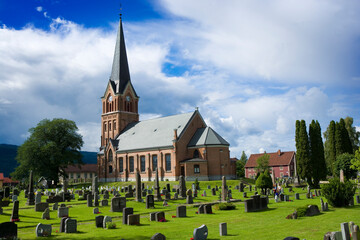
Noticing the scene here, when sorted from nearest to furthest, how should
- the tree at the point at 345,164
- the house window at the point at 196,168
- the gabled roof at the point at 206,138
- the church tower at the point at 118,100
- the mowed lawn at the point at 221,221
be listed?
the mowed lawn at the point at 221,221
the tree at the point at 345,164
the house window at the point at 196,168
the gabled roof at the point at 206,138
the church tower at the point at 118,100

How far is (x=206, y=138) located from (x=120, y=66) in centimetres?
2827

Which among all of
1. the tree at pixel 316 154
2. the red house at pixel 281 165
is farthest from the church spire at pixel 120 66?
the tree at pixel 316 154

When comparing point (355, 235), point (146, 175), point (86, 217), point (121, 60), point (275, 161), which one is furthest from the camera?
point (275, 161)

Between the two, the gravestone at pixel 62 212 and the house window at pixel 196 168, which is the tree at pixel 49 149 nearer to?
the house window at pixel 196 168

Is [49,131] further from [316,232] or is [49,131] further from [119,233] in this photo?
[316,232]

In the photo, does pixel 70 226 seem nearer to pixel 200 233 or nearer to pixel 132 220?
pixel 132 220

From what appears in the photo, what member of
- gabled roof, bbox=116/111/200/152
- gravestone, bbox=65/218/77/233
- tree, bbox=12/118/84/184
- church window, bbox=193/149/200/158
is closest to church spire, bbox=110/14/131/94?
gabled roof, bbox=116/111/200/152

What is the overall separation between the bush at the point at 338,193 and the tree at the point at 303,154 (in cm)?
2377

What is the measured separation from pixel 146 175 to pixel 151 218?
137 ft

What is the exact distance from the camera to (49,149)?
59156 mm

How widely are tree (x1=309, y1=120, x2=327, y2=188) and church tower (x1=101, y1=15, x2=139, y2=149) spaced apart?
133 feet

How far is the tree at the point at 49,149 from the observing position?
59500mm

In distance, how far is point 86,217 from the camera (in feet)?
68.8

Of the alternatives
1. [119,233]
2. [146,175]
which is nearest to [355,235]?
[119,233]
